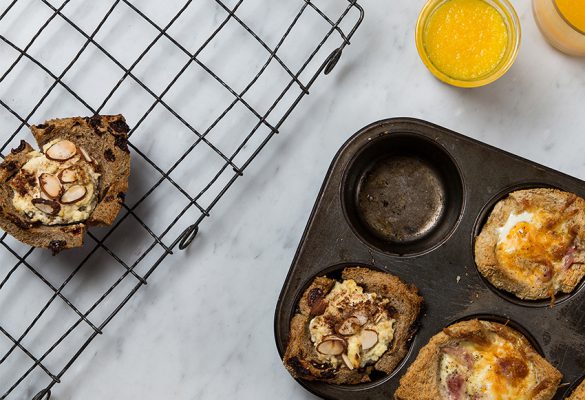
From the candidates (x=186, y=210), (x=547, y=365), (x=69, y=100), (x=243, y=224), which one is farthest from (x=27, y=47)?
(x=547, y=365)

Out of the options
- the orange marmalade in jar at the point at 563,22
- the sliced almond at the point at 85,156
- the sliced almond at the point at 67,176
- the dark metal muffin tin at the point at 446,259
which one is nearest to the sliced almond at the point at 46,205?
the sliced almond at the point at 67,176

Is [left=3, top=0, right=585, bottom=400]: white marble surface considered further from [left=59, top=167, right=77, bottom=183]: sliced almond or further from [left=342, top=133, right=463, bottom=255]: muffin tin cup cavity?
[left=59, top=167, right=77, bottom=183]: sliced almond

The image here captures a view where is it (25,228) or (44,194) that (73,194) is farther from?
(25,228)

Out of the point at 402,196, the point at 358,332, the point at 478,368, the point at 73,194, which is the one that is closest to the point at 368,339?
the point at 358,332

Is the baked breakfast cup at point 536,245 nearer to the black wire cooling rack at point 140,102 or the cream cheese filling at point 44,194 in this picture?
the black wire cooling rack at point 140,102

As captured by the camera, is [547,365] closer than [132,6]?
Yes

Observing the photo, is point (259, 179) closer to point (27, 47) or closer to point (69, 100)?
point (69, 100)
